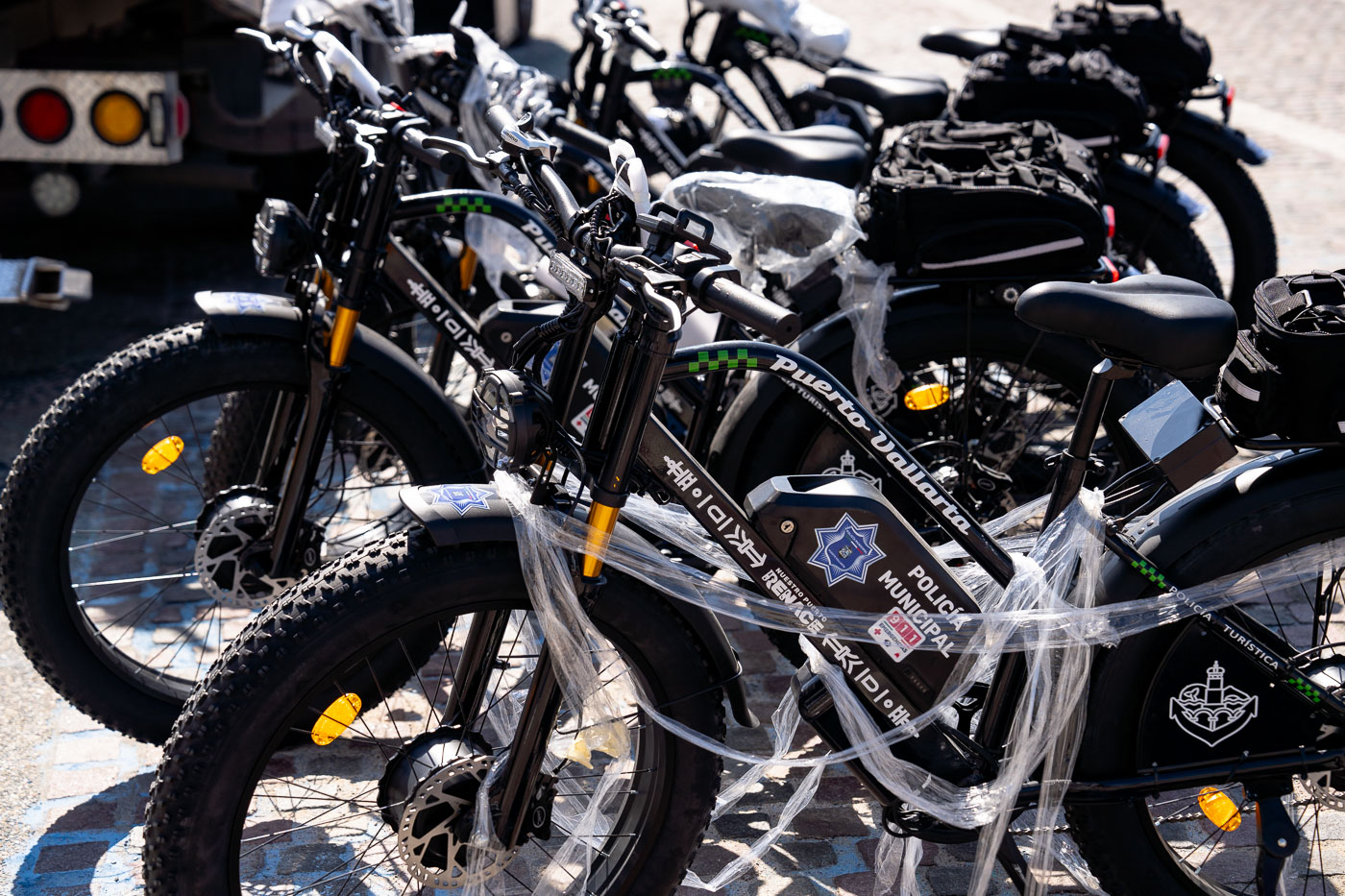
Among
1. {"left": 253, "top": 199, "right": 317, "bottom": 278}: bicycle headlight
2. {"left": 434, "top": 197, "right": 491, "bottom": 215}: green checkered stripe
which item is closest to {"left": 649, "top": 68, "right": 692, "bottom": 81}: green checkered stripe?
{"left": 434, "top": 197, "right": 491, "bottom": 215}: green checkered stripe

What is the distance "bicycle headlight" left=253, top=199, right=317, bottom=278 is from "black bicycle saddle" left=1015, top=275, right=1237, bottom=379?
5.44 feet

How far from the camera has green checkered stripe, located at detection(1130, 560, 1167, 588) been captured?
7.61 ft

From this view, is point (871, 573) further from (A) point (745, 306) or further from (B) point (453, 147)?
(B) point (453, 147)

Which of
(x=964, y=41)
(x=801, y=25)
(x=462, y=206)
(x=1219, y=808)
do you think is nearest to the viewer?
(x=1219, y=808)

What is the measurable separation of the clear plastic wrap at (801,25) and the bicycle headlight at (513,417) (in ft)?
12.7

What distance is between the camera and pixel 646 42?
482cm

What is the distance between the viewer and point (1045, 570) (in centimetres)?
240

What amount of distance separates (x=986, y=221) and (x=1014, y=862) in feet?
4.85

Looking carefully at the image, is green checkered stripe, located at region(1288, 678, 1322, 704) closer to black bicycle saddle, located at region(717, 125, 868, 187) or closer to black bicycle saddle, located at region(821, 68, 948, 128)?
black bicycle saddle, located at region(717, 125, 868, 187)

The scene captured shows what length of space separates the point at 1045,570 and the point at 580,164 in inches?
84.6

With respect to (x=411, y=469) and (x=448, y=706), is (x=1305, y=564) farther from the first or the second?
(x=411, y=469)

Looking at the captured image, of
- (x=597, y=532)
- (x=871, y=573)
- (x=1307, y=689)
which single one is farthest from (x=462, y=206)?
(x=1307, y=689)

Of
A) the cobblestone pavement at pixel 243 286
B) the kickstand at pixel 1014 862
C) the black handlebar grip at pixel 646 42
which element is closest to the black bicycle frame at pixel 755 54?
the black handlebar grip at pixel 646 42

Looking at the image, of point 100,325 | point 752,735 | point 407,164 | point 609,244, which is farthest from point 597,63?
point 609,244
